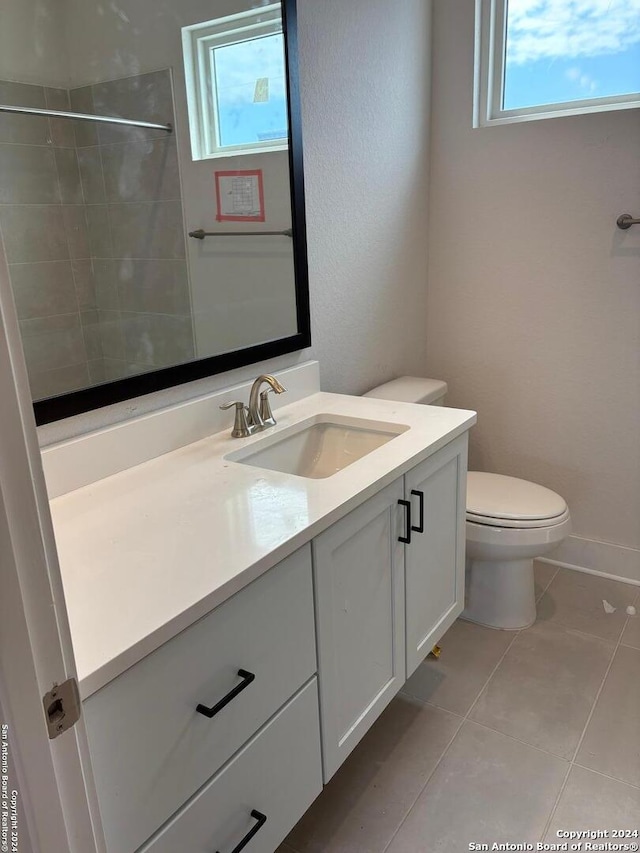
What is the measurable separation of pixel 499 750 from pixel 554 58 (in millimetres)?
2166

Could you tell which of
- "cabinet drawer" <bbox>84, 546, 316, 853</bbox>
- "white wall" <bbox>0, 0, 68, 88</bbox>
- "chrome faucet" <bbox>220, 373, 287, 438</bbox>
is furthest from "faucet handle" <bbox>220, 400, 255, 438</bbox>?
"white wall" <bbox>0, 0, 68, 88</bbox>

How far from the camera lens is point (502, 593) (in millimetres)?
2123

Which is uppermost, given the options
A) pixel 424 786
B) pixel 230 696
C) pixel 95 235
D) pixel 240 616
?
pixel 95 235

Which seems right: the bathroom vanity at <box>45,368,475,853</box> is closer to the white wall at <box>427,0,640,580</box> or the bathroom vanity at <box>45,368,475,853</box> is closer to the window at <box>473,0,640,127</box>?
the white wall at <box>427,0,640,580</box>

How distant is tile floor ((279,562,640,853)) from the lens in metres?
1.46

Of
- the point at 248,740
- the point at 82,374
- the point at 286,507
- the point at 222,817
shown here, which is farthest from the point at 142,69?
the point at 222,817

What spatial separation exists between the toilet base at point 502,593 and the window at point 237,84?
56.8 inches

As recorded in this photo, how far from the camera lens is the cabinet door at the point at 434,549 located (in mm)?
1504

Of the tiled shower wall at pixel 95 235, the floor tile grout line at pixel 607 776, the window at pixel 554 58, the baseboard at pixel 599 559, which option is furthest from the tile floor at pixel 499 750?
the window at pixel 554 58

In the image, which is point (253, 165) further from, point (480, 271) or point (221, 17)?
point (480, 271)

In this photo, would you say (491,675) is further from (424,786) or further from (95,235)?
(95,235)

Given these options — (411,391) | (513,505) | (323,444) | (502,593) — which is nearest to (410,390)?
(411,391)

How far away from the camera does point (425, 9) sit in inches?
88.0

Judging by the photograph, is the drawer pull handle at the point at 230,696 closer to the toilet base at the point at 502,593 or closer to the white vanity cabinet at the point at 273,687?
the white vanity cabinet at the point at 273,687
